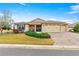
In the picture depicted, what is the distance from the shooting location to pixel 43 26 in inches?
239

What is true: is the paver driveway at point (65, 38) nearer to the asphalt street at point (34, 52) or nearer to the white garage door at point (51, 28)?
the white garage door at point (51, 28)

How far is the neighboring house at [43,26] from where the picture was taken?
19.7 ft

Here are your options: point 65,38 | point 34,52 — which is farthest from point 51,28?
point 34,52

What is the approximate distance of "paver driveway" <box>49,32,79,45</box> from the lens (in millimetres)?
6000

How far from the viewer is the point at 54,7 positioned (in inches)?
231

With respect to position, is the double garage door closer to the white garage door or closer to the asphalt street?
the white garage door

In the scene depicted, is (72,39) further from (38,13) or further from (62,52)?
(38,13)

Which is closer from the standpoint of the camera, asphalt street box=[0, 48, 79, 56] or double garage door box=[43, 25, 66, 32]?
asphalt street box=[0, 48, 79, 56]

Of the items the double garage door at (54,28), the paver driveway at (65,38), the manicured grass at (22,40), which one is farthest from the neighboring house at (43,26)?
the manicured grass at (22,40)

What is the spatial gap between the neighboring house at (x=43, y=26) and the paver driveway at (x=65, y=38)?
11cm

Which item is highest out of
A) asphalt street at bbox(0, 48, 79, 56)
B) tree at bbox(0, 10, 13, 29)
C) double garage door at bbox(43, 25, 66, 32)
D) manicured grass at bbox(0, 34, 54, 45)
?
tree at bbox(0, 10, 13, 29)

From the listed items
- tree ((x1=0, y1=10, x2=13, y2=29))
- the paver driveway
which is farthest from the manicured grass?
tree ((x1=0, y1=10, x2=13, y2=29))

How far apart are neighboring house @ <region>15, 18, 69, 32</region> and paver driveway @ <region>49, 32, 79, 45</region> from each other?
11cm

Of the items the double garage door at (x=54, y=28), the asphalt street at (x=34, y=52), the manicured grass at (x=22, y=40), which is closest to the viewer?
the asphalt street at (x=34, y=52)
